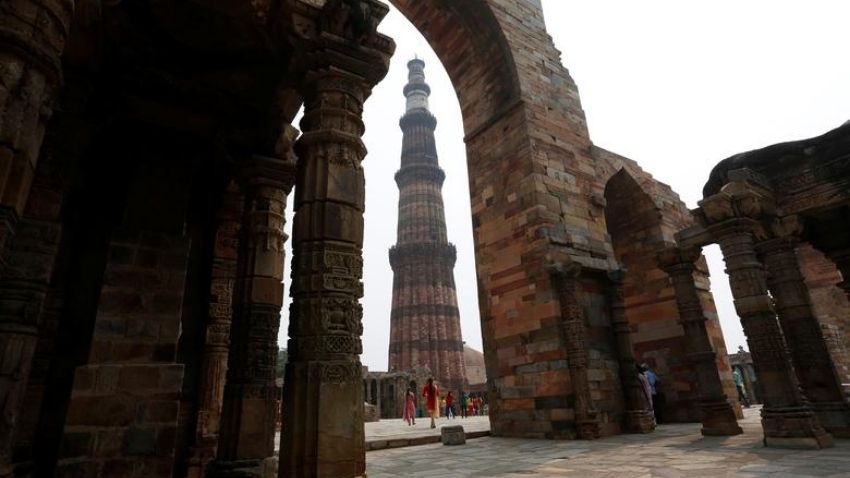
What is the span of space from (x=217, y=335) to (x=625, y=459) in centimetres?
470

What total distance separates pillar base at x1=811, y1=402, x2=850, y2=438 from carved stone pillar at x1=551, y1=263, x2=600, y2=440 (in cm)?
291

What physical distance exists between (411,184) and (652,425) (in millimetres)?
27757

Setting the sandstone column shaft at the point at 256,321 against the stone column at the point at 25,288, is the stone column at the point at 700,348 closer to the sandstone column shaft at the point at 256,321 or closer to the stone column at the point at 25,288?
the sandstone column shaft at the point at 256,321

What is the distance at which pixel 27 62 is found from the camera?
1926mm

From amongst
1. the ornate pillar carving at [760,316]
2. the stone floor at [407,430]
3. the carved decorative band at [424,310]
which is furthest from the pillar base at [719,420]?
the carved decorative band at [424,310]

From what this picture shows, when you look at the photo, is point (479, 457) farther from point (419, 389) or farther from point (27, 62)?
point (419, 389)

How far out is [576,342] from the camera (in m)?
7.62

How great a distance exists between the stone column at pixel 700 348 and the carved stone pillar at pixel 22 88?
804 cm

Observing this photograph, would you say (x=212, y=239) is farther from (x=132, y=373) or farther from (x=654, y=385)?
(x=654, y=385)

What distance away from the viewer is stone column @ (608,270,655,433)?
25.7 ft

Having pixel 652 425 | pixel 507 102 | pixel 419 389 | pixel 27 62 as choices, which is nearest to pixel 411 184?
pixel 419 389

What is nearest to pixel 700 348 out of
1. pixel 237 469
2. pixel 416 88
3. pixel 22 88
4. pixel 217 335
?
→ pixel 237 469

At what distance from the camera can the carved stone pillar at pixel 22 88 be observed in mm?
1803

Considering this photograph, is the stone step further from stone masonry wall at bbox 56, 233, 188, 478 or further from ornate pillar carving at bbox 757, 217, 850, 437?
ornate pillar carving at bbox 757, 217, 850, 437
